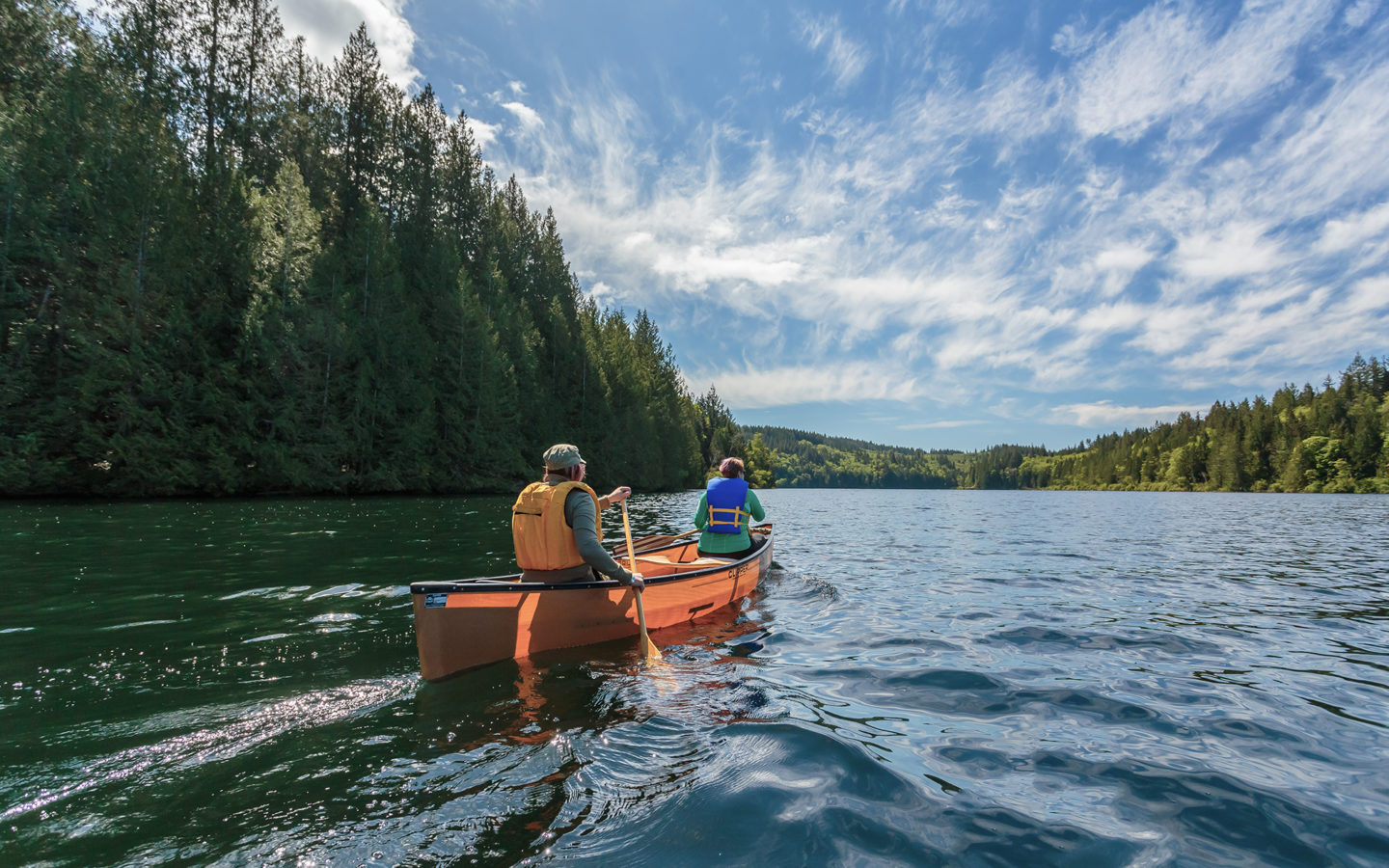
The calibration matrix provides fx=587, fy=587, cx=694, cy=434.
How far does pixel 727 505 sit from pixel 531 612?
15.4 ft

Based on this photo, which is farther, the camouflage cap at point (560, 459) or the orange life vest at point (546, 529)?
the camouflage cap at point (560, 459)

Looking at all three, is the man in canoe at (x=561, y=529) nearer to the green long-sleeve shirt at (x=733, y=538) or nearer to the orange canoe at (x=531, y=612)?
the orange canoe at (x=531, y=612)

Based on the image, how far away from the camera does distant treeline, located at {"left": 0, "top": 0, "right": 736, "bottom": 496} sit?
21.8m

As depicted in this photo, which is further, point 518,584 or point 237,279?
point 237,279

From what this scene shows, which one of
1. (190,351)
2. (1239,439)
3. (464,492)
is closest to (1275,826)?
(190,351)

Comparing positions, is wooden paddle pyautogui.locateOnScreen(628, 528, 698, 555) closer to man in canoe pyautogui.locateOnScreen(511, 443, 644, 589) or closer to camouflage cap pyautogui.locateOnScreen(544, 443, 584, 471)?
man in canoe pyautogui.locateOnScreen(511, 443, 644, 589)

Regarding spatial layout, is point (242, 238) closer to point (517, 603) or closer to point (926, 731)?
point (517, 603)

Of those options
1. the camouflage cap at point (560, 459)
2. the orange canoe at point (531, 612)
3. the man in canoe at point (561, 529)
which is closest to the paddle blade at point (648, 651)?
the orange canoe at point (531, 612)

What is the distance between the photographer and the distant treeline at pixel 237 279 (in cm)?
2180

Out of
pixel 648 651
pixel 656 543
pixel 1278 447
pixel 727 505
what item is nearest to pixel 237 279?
pixel 656 543

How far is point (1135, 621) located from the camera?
8.35m

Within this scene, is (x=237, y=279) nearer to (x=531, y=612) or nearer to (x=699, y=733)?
(x=531, y=612)

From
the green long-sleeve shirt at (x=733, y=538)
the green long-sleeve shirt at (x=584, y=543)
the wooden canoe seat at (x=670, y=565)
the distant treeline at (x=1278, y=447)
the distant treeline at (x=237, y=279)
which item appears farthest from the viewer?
the distant treeline at (x=1278, y=447)

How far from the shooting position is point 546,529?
6363mm
